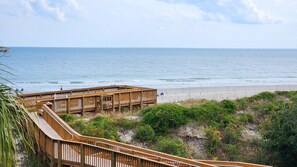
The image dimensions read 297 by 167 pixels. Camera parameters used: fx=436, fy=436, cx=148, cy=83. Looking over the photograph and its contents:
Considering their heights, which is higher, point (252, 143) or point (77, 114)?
point (77, 114)

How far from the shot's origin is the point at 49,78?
73.8 m

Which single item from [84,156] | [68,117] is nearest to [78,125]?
[68,117]

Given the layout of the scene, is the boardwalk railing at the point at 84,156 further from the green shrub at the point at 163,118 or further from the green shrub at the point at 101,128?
the green shrub at the point at 163,118

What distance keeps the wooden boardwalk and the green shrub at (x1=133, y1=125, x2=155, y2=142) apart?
20.0ft

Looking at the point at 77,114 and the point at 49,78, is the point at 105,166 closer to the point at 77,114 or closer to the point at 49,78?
the point at 77,114

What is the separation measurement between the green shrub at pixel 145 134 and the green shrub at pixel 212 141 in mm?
2843

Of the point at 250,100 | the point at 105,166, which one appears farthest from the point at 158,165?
the point at 250,100

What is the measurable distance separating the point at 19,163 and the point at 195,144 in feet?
29.9

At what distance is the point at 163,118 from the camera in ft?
74.6

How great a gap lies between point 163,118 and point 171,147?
3100 millimetres

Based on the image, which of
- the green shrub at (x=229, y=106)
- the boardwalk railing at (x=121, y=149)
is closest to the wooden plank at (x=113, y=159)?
the boardwalk railing at (x=121, y=149)

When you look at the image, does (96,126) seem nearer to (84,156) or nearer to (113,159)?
(84,156)

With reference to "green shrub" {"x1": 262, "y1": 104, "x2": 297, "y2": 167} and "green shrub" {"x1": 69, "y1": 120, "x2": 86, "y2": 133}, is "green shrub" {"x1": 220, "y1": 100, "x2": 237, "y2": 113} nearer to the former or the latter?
"green shrub" {"x1": 262, "y1": 104, "x2": 297, "y2": 167}

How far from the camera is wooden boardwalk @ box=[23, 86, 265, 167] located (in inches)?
462
